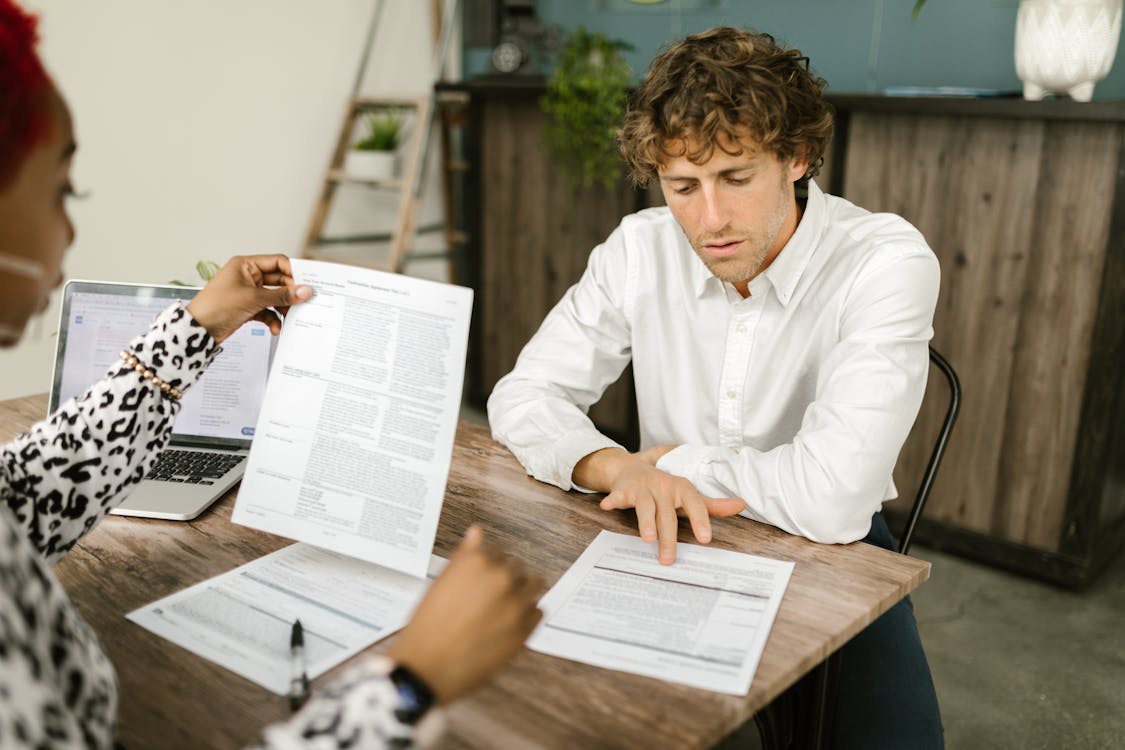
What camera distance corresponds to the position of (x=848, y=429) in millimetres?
1250

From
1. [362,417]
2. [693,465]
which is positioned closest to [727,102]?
[693,465]

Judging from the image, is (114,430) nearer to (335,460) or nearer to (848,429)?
(335,460)

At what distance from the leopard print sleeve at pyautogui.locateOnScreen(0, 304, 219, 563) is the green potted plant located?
215 centimetres

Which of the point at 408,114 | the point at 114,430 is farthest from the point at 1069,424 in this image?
the point at 408,114

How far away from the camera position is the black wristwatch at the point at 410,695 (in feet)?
2.14

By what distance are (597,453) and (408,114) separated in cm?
305

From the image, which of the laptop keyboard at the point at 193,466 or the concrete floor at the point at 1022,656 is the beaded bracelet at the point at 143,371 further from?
the concrete floor at the point at 1022,656

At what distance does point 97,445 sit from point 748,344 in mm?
949

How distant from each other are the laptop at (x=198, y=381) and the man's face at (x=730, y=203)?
25.9 inches

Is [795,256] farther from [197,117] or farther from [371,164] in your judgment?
[197,117]

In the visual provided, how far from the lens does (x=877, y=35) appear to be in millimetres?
2977

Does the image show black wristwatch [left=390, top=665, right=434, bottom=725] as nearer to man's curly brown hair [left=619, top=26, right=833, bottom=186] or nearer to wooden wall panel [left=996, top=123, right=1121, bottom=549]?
man's curly brown hair [left=619, top=26, right=833, bottom=186]

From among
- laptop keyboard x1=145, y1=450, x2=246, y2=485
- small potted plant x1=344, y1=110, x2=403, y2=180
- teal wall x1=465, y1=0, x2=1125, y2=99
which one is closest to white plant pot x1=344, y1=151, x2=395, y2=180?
small potted plant x1=344, y1=110, x2=403, y2=180

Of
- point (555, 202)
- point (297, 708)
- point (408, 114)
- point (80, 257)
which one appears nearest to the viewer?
point (297, 708)
